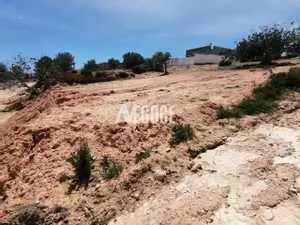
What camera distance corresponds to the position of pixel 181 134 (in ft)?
30.5

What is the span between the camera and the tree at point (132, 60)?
126 ft

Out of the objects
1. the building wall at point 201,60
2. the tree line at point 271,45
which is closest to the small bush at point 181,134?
the tree line at point 271,45

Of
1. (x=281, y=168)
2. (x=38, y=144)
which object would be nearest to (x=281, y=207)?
(x=281, y=168)

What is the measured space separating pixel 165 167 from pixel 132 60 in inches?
1227

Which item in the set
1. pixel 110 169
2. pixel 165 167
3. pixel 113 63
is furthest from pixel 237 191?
pixel 113 63

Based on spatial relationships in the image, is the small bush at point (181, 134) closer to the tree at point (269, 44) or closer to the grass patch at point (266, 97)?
the grass patch at point (266, 97)

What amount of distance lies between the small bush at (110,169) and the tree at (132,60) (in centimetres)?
2915

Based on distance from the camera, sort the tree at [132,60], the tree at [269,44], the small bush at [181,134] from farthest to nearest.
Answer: the tree at [132,60], the tree at [269,44], the small bush at [181,134]

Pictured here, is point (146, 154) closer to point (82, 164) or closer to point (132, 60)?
point (82, 164)

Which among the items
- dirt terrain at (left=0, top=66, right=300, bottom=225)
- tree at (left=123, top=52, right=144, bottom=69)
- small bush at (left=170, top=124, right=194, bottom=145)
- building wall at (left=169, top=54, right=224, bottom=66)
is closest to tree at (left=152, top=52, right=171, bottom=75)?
tree at (left=123, top=52, right=144, bottom=69)

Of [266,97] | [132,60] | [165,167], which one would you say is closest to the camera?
[165,167]

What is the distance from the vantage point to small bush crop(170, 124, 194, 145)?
30.2 ft

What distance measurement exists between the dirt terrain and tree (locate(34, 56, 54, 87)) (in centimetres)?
1686

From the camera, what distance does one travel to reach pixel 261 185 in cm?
730
